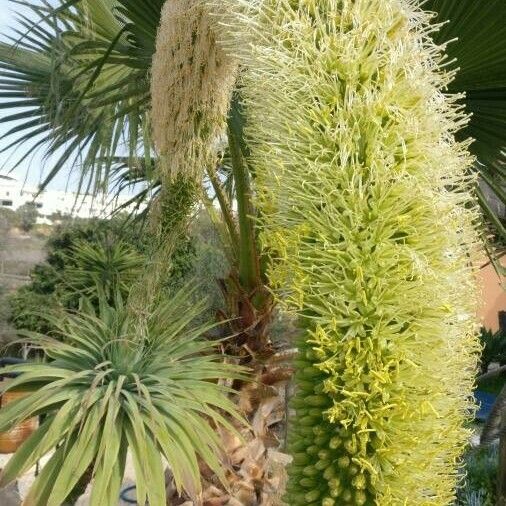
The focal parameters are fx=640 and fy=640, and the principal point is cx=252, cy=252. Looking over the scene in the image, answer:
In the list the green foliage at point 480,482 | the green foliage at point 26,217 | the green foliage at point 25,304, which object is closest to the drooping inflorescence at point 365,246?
the green foliage at point 480,482

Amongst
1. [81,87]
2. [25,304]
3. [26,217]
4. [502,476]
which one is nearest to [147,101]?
[81,87]

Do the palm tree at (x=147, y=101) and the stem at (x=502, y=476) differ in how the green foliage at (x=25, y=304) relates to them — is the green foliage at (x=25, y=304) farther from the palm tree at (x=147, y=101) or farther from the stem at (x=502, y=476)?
the stem at (x=502, y=476)

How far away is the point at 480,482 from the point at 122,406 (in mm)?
3166

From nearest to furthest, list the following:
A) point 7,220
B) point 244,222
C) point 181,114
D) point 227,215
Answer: point 181,114, point 244,222, point 227,215, point 7,220

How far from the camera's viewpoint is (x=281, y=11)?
1.17 meters

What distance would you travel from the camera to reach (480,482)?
4461mm

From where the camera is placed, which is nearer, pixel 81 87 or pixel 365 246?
pixel 365 246

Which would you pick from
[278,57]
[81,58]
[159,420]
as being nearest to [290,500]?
[278,57]

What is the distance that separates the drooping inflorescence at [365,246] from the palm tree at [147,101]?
1.05ft

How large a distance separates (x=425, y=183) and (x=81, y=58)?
3047mm

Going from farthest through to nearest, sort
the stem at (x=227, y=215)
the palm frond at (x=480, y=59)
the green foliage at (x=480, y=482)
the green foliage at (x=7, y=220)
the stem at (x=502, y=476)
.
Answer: the green foliage at (x=7, y=220)
the green foliage at (x=480, y=482)
the stem at (x=227, y=215)
the stem at (x=502, y=476)
the palm frond at (x=480, y=59)

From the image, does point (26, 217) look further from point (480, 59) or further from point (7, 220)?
point (480, 59)

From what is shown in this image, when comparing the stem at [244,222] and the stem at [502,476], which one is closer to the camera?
the stem at [502,476]

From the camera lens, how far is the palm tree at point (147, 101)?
2.14m
